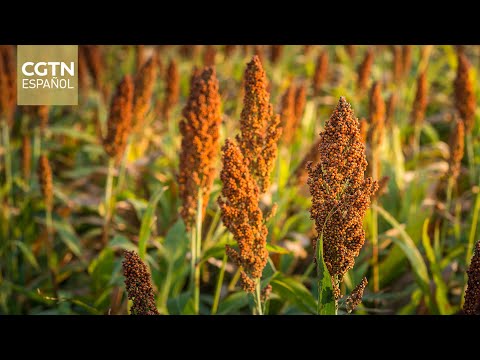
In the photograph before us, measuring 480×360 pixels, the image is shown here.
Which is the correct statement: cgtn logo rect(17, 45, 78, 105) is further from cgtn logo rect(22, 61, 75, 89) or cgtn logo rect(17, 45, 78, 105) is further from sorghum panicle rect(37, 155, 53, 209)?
sorghum panicle rect(37, 155, 53, 209)

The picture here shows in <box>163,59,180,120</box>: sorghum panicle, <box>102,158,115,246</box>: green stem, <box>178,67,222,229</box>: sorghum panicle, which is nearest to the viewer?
<box>178,67,222,229</box>: sorghum panicle

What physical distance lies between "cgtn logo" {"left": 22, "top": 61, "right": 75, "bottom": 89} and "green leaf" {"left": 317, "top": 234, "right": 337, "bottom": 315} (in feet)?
5.11

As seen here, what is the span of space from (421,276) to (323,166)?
1.47 m

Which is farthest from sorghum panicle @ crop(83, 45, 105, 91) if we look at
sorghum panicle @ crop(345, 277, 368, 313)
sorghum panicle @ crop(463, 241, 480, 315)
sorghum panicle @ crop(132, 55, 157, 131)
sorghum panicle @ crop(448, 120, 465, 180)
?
sorghum panicle @ crop(463, 241, 480, 315)

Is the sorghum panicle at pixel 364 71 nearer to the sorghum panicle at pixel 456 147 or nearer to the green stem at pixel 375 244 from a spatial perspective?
the green stem at pixel 375 244

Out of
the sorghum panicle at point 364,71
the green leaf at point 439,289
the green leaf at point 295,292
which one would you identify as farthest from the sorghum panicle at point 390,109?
the green leaf at point 295,292

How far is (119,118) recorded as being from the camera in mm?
3430

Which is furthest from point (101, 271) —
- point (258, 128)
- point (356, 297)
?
point (356, 297)

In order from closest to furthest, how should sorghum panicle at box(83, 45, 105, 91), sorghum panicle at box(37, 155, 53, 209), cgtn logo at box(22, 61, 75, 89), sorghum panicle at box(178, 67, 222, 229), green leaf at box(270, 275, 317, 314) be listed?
sorghum panicle at box(178, 67, 222, 229) < green leaf at box(270, 275, 317, 314) < cgtn logo at box(22, 61, 75, 89) < sorghum panicle at box(37, 155, 53, 209) < sorghum panicle at box(83, 45, 105, 91)

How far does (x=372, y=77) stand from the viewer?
6957mm

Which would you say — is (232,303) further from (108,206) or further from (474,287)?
(474,287)

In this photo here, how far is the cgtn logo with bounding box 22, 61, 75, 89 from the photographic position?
290cm

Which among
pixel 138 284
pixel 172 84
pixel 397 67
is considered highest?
pixel 397 67

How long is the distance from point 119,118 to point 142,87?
396mm
